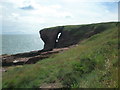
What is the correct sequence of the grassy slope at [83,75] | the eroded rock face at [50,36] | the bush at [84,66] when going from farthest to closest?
the eroded rock face at [50,36] → the bush at [84,66] → the grassy slope at [83,75]

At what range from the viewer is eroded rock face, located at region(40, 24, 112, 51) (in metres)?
44.6

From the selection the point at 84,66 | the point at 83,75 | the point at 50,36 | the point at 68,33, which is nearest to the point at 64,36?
the point at 68,33

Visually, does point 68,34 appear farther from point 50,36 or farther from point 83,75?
point 83,75

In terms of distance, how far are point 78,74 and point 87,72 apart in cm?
50

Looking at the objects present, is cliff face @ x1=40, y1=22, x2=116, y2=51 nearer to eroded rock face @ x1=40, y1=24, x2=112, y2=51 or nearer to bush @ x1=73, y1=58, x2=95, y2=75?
eroded rock face @ x1=40, y1=24, x2=112, y2=51

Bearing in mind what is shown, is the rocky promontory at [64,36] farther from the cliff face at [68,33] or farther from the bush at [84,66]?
the bush at [84,66]

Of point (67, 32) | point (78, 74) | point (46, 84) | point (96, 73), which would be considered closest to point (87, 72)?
point (78, 74)

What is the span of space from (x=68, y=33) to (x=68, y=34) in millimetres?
356

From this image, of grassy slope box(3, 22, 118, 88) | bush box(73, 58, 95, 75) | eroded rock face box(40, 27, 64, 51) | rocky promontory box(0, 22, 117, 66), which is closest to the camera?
grassy slope box(3, 22, 118, 88)

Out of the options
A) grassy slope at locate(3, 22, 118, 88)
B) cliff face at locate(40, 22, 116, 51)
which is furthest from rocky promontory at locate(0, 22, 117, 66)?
grassy slope at locate(3, 22, 118, 88)

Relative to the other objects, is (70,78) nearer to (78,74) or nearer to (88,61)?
(78,74)

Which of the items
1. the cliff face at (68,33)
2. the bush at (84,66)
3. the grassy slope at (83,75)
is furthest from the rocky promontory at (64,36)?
the bush at (84,66)

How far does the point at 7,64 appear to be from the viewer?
38312 mm

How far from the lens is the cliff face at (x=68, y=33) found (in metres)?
44.5
